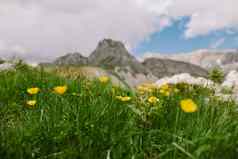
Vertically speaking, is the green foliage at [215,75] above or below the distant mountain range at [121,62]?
below

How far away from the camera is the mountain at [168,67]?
2938 cm

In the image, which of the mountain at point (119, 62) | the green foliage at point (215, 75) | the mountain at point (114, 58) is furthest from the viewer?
the mountain at point (114, 58)

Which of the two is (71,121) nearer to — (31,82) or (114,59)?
(31,82)

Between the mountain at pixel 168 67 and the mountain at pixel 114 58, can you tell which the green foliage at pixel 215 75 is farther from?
the mountain at pixel 168 67

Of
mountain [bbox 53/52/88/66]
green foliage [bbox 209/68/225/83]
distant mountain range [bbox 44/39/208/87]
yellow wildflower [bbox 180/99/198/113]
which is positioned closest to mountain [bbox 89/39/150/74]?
distant mountain range [bbox 44/39/208/87]

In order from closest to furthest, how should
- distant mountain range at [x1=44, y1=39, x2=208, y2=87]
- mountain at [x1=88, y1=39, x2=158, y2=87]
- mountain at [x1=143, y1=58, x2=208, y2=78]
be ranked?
mountain at [x1=88, y1=39, x2=158, y2=87] < distant mountain range at [x1=44, y1=39, x2=208, y2=87] < mountain at [x1=143, y1=58, x2=208, y2=78]

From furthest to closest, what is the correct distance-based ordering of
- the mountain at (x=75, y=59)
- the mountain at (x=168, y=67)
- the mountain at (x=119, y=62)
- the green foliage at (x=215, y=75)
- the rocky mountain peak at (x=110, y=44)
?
the rocky mountain peak at (x=110, y=44) → the mountain at (x=75, y=59) → the mountain at (x=168, y=67) → the mountain at (x=119, y=62) → the green foliage at (x=215, y=75)

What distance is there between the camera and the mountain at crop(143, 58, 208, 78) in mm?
29384

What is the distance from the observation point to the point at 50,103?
11.6ft

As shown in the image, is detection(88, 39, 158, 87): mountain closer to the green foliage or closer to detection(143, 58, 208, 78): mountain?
detection(143, 58, 208, 78): mountain

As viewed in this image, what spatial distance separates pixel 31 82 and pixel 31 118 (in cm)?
219

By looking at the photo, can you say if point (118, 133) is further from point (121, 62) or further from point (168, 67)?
point (168, 67)

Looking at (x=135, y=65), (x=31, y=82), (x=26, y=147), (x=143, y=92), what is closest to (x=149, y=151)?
(x=26, y=147)

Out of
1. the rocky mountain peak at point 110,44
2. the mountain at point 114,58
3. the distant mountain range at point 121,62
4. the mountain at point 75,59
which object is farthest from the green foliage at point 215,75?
the mountain at point 75,59
